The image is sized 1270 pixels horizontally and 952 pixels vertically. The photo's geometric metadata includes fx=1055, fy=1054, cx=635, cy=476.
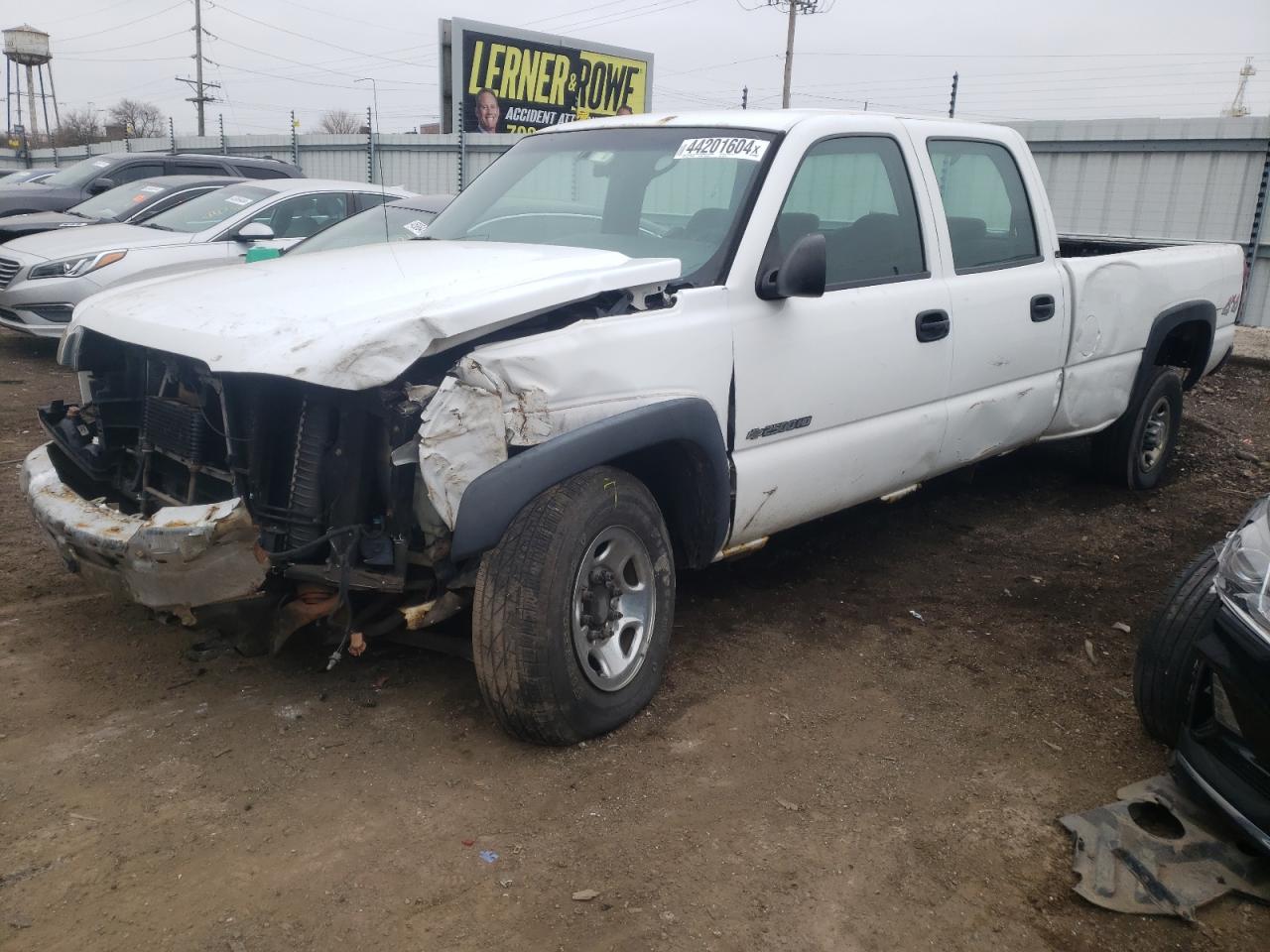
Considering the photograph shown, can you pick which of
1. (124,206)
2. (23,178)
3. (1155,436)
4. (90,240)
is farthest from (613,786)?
(23,178)

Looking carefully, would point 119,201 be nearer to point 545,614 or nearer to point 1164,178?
point 545,614

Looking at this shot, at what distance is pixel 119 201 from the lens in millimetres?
11102

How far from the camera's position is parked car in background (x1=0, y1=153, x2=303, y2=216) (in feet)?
41.2

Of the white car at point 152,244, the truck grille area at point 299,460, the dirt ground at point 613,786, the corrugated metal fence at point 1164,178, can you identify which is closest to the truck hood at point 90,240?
the white car at point 152,244

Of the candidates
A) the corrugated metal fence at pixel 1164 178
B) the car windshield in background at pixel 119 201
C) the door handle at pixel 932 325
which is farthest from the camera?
the car windshield in background at pixel 119 201

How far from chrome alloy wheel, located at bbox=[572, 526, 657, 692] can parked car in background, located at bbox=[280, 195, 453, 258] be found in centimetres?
404

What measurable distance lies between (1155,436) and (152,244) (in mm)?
7815

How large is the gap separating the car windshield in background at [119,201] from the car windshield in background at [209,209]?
3.35 ft

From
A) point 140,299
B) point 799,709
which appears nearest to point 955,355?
point 799,709

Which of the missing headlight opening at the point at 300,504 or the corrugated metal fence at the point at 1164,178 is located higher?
the corrugated metal fence at the point at 1164,178

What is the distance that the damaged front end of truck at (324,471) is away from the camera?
109 inches

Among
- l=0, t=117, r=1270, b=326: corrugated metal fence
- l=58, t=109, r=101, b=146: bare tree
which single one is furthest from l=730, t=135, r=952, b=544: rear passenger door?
l=58, t=109, r=101, b=146: bare tree

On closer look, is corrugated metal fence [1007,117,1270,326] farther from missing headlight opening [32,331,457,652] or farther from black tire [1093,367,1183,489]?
missing headlight opening [32,331,457,652]

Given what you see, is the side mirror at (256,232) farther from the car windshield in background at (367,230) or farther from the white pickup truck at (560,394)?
the white pickup truck at (560,394)
